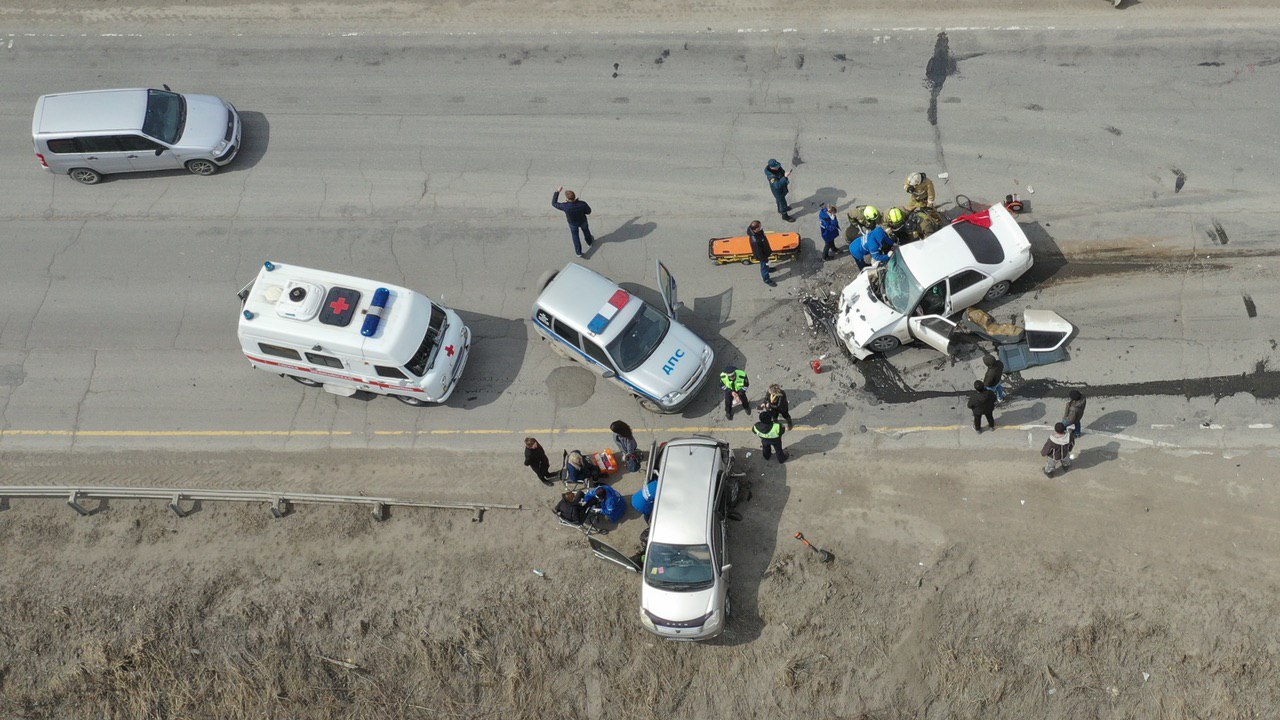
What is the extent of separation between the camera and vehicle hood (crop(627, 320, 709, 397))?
16109mm

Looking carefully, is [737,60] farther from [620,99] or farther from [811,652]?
[811,652]

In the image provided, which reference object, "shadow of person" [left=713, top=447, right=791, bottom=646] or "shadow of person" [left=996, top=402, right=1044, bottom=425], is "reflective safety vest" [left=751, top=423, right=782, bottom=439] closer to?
"shadow of person" [left=713, top=447, right=791, bottom=646]

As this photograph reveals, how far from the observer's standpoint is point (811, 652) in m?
14.4

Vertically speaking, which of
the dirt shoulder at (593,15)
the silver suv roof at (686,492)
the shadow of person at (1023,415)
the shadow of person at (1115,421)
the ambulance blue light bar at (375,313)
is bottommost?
the silver suv roof at (686,492)

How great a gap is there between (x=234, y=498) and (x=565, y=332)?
7.05 meters

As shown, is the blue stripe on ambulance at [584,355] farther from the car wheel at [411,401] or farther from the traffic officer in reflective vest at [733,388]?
the car wheel at [411,401]

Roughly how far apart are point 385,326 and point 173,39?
1335cm

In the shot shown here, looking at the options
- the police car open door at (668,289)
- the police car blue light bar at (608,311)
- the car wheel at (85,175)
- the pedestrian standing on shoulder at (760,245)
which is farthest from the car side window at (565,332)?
the car wheel at (85,175)

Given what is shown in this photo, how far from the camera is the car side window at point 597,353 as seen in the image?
16297mm

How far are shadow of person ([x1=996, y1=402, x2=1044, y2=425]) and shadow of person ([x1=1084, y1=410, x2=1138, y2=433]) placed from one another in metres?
0.84

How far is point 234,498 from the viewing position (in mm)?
16297

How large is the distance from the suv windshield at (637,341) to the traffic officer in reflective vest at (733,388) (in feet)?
4.92

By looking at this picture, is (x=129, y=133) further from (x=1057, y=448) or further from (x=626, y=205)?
(x=1057, y=448)

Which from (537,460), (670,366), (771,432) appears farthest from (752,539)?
(537,460)
